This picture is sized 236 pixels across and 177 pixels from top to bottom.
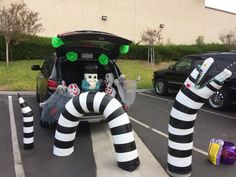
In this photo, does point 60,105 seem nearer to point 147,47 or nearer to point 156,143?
point 156,143

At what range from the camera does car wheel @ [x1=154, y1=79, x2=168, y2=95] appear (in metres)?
11.5

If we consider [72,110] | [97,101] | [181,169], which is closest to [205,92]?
[181,169]

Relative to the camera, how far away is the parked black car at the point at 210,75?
8969 millimetres

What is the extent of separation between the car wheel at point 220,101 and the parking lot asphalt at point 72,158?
3.95 meters

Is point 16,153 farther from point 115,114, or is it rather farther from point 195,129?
point 195,129

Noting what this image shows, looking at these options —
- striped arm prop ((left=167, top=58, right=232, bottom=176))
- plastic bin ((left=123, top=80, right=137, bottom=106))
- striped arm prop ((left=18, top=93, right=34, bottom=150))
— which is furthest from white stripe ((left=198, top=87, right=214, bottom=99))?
striped arm prop ((left=18, top=93, right=34, bottom=150))

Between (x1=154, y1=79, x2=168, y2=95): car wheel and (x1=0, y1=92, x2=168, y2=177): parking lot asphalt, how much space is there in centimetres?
516

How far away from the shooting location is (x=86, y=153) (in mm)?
5375

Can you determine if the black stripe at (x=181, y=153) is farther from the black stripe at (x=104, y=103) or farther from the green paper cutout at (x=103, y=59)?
the green paper cutout at (x=103, y=59)

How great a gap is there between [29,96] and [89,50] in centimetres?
478

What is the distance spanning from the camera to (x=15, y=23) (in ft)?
51.3

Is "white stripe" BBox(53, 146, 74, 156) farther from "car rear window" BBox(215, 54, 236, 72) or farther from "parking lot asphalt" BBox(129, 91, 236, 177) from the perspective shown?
"car rear window" BBox(215, 54, 236, 72)

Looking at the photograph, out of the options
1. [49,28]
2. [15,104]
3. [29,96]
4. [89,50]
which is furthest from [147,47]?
[89,50]

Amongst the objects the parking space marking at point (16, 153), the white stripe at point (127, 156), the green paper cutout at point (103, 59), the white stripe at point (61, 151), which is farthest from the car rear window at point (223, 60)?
the parking space marking at point (16, 153)
